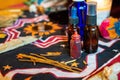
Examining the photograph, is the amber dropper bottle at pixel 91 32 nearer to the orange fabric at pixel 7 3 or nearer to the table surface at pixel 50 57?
the table surface at pixel 50 57

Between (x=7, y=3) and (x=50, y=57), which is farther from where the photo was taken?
(x=7, y=3)

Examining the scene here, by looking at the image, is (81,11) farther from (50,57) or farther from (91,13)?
(50,57)

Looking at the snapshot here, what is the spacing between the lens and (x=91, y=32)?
64 centimetres

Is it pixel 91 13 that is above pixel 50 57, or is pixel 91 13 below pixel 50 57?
above

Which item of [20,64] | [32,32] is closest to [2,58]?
[20,64]

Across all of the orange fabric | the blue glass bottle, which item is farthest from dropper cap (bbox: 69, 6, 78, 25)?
the orange fabric

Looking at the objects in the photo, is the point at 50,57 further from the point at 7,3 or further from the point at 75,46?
the point at 7,3

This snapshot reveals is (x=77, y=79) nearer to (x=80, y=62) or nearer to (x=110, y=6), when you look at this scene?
(x=80, y=62)

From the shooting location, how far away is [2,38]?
29.2 inches

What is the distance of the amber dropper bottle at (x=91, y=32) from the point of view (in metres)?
0.62

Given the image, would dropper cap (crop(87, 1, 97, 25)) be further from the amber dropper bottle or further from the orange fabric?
the orange fabric

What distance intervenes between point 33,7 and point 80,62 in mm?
422

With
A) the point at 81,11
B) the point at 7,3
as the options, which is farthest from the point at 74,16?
the point at 7,3

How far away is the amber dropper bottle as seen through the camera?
24.4 inches
